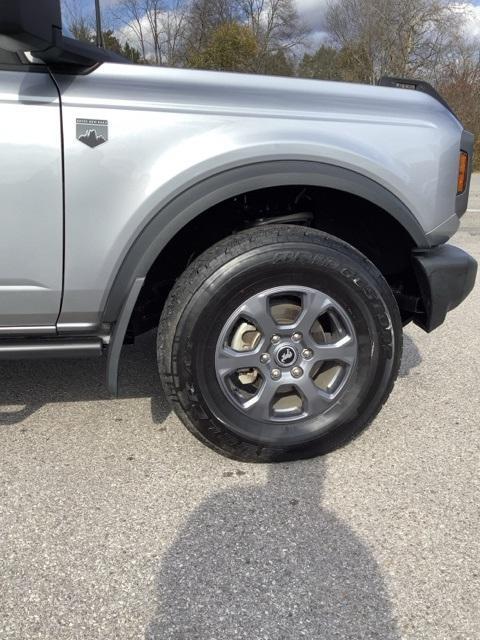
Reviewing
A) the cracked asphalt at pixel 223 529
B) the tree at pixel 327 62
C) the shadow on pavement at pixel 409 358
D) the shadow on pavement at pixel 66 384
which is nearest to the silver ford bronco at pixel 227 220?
the cracked asphalt at pixel 223 529

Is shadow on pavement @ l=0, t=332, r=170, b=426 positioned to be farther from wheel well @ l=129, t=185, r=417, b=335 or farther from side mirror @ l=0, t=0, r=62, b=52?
side mirror @ l=0, t=0, r=62, b=52

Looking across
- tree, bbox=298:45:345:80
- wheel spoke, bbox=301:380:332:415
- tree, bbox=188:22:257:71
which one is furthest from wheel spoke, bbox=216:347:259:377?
tree, bbox=298:45:345:80

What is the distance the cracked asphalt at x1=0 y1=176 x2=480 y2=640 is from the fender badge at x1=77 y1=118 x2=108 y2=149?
134cm

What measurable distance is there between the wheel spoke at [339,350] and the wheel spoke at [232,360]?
28 cm

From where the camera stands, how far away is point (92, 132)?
209 centimetres

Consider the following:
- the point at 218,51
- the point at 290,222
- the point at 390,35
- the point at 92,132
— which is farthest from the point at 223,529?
the point at 390,35

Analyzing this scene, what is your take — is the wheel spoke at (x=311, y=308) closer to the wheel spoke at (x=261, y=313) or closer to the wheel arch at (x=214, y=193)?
the wheel spoke at (x=261, y=313)

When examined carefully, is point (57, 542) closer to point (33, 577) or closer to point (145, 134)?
point (33, 577)

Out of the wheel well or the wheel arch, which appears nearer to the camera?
the wheel arch

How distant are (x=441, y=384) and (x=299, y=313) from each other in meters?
1.38

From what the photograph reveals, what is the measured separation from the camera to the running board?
7.47 ft

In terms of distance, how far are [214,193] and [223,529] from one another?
4.17 feet

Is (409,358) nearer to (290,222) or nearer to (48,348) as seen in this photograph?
(290,222)

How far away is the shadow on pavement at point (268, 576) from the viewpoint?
5.62ft
